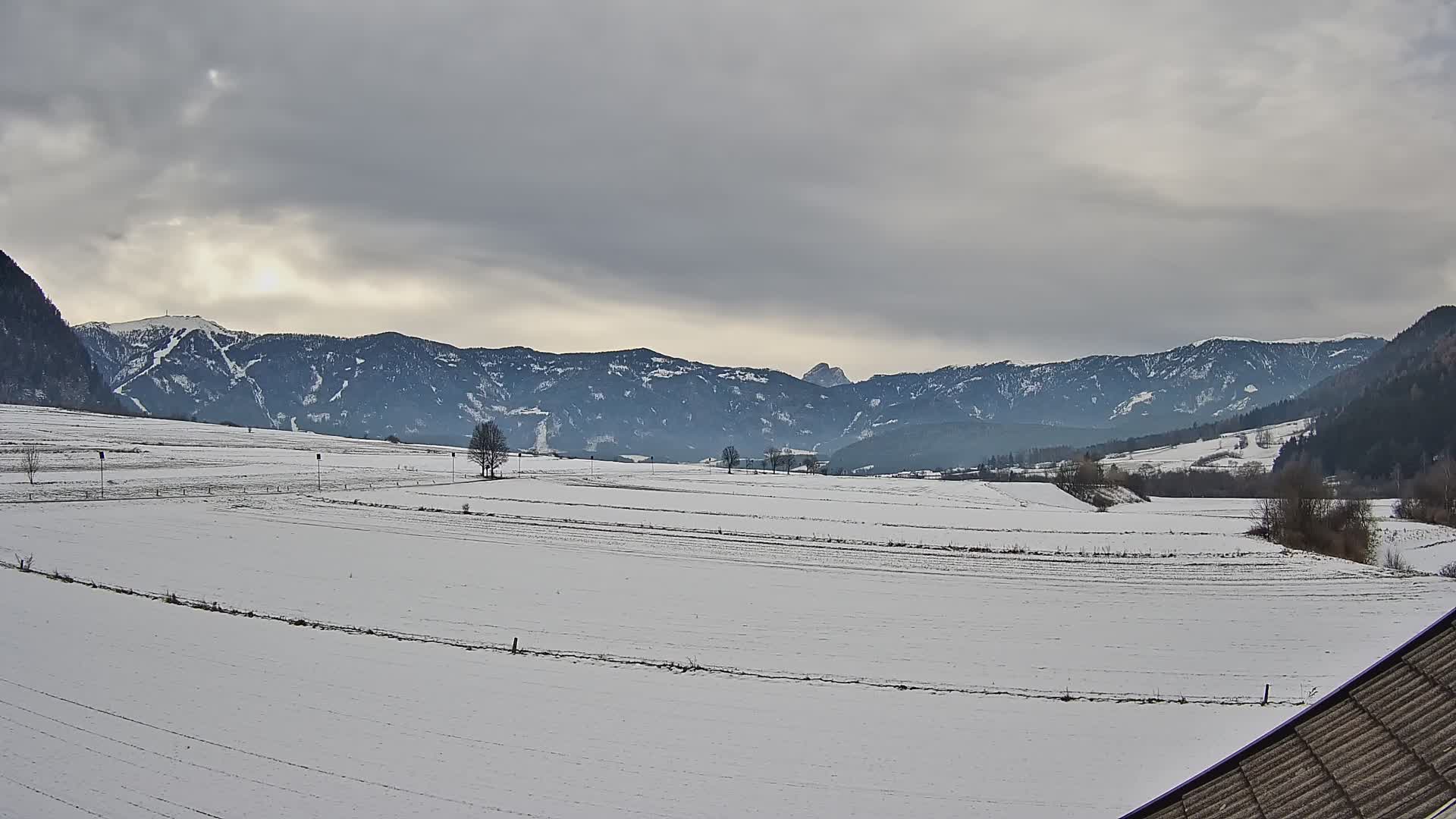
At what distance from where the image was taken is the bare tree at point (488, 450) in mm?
119500

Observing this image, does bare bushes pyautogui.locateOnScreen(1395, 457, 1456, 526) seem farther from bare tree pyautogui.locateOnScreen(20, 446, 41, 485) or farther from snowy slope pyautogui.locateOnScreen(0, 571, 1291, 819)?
bare tree pyautogui.locateOnScreen(20, 446, 41, 485)

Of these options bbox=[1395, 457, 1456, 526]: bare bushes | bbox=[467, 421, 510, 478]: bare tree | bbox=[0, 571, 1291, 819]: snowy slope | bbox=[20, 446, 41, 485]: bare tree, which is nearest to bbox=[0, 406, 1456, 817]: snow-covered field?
bbox=[0, 571, 1291, 819]: snowy slope

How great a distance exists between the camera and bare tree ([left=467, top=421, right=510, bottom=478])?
120m

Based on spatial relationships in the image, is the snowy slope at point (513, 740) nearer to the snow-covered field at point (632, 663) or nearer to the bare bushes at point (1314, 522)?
the snow-covered field at point (632, 663)

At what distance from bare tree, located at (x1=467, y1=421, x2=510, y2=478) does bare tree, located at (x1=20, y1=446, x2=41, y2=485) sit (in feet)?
161

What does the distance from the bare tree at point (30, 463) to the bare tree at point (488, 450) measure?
49158 millimetres

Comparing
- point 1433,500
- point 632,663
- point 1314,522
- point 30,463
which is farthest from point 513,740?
point 1433,500

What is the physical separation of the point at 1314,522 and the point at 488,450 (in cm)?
10166

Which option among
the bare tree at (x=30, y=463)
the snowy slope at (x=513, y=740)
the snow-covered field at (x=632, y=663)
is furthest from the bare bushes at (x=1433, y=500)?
the bare tree at (x=30, y=463)

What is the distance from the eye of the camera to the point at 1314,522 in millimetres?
70750

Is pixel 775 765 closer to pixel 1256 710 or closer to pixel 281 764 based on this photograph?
pixel 281 764

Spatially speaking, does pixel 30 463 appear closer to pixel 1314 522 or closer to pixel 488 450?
pixel 488 450

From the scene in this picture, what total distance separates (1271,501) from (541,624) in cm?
8090

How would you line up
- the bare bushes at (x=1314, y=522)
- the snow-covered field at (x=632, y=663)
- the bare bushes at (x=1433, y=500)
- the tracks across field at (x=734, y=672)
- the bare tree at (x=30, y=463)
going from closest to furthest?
the snow-covered field at (x=632, y=663)
the tracks across field at (x=734, y=672)
the bare bushes at (x=1314, y=522)
the bare tree at (x=30, y=463)
the bare bushes at (x=1433, y=500)
